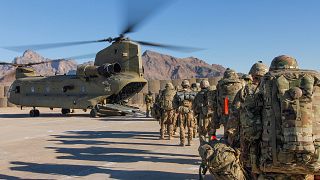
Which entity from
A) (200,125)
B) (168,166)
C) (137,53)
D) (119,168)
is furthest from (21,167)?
(137,53)

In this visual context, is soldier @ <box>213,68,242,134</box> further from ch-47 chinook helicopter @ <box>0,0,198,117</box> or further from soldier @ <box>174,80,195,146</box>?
ch-47 chinook helicopter @ <box>0,0,198,117</box>

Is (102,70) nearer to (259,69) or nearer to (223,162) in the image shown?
(259,69)

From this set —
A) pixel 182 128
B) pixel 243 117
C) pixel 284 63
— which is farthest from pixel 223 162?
pixel 182 128

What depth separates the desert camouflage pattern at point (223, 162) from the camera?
435 cm

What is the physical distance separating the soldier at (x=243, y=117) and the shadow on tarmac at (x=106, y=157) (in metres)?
1.57

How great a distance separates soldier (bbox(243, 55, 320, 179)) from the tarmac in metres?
3.02

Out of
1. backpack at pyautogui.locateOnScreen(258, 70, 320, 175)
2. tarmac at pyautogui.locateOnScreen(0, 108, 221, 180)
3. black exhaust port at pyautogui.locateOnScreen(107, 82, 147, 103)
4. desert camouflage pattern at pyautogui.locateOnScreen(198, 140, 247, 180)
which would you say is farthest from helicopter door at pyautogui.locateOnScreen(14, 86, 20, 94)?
backpack at pyautogui.locateOnScreen(258, 70, 320, 175)

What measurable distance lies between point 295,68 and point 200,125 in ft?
16.9

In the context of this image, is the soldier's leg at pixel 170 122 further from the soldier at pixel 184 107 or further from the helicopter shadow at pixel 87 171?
the helicopter shadow at pixel 87 171

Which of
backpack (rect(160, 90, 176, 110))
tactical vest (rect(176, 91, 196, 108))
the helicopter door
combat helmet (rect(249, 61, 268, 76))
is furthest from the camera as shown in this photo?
the helicopter door

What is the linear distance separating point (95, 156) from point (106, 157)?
321 millimetres

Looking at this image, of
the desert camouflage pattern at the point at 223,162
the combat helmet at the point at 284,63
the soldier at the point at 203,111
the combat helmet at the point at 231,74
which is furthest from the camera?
the soldier at the point at 203,111

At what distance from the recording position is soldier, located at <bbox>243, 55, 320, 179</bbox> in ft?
12.0

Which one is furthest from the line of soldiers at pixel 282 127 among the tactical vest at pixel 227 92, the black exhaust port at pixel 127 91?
the black exhaust port at pixel 127 91
